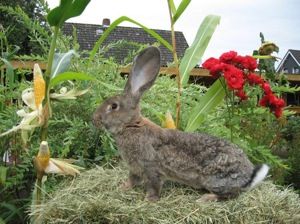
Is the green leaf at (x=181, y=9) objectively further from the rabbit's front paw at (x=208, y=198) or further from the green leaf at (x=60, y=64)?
the rabbit's front paw at (x=208, y=198)

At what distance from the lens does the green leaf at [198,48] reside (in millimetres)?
2254

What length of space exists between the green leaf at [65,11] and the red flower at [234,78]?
2.18 ft

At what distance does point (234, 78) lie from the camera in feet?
6.69

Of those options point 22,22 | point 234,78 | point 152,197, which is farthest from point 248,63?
point 22,22

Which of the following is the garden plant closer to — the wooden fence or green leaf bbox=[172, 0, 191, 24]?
green leaf bbox=[172, 0, 191, 24]

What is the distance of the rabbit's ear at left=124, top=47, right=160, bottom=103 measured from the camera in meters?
1.63

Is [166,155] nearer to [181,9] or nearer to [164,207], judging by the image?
[164,207]

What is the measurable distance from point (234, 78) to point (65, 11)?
0.73 metres

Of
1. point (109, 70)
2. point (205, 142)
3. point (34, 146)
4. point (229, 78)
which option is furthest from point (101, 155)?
point (205, 142)

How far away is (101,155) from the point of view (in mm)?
2299

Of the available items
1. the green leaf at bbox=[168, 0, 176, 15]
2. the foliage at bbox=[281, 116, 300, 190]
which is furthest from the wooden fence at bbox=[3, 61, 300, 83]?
the foliage at bbox=[281, 116, 300, 190]

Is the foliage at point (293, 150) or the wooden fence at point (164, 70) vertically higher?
the wooden fence at point (164, 70)

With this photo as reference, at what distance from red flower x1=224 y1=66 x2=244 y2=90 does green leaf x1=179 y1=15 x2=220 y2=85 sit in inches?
8.7

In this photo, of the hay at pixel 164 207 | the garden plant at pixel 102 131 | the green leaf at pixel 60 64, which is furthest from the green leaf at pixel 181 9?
the hay at pixel 164 207
